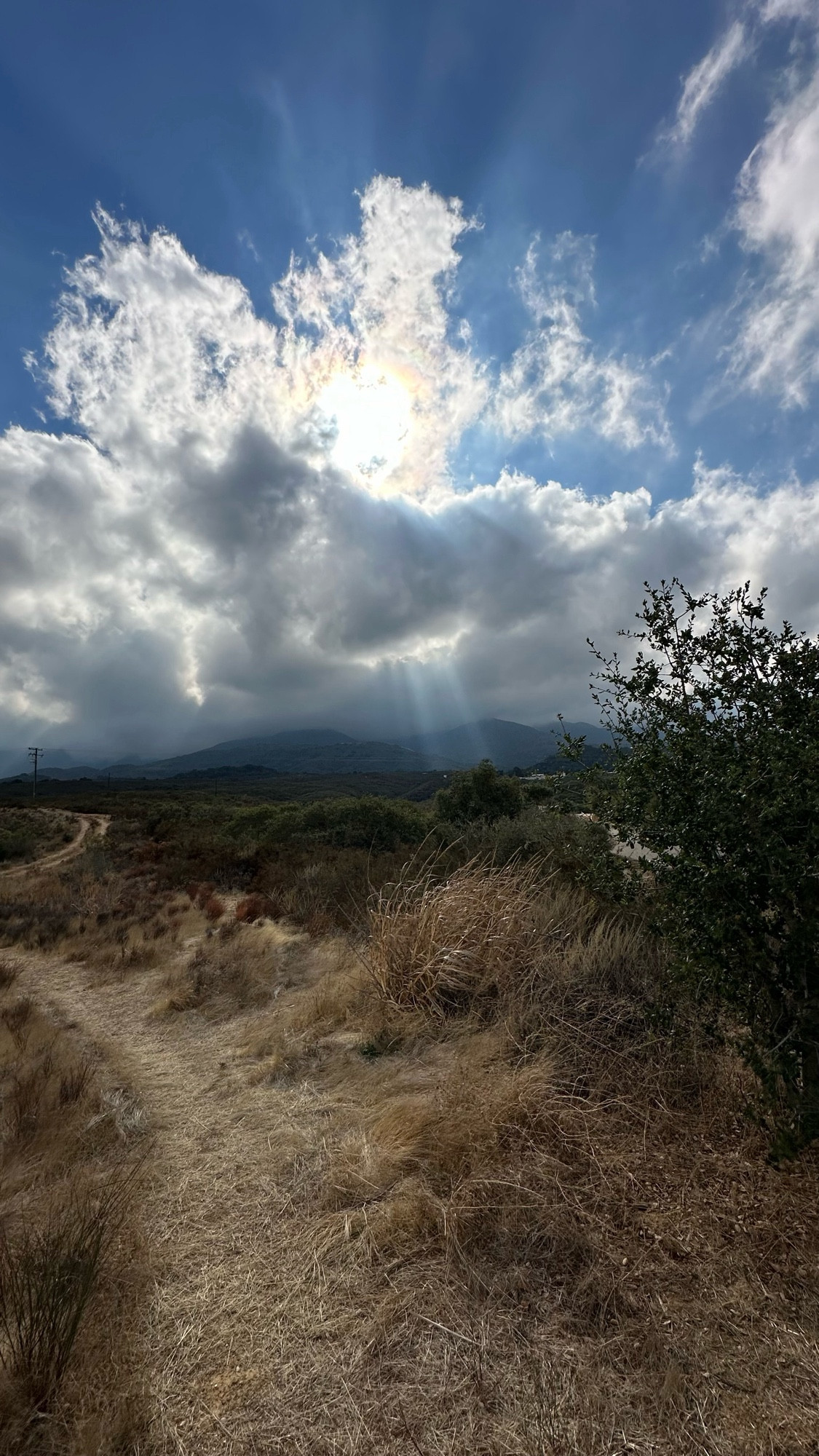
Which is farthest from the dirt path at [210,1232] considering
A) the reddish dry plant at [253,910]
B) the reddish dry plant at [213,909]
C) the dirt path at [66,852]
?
the dirt path at [66,852]

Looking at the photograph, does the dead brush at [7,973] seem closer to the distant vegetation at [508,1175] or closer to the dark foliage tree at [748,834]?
the distant vegetation at [508,1175]

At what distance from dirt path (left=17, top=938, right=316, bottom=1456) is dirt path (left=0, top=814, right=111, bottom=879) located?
69.5 ft

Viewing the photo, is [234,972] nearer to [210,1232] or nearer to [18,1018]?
[18,1018]

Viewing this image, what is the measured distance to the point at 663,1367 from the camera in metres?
2.42

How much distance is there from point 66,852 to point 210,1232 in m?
33.9

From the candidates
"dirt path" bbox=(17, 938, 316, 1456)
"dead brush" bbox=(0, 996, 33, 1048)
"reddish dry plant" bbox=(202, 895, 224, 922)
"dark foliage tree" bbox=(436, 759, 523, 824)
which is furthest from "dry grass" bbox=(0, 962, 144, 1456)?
"dark foliage tree" bbox=(436, 759, 523, 824)

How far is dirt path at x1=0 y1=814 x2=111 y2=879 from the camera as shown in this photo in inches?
994

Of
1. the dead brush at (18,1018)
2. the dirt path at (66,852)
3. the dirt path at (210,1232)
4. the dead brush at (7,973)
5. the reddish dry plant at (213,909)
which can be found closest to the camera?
the dirt path at (210,1232)

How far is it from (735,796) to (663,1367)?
8.77ft

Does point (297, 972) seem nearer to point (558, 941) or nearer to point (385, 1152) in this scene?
point (558, 941)

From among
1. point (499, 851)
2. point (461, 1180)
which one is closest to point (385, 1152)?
point (461, 1180)

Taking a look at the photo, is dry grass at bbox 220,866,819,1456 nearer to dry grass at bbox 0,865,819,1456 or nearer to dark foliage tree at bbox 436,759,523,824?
dry grass at bbox 0,865,819,1456

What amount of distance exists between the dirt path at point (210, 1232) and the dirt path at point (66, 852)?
21.2 m

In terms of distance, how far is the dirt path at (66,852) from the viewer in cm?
2526
